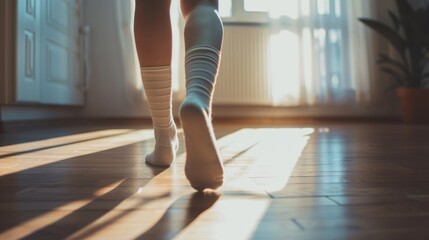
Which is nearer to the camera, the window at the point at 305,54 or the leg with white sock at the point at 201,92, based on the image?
the leg with white sock at the point at 201,92

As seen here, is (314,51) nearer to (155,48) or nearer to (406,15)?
(406,15)

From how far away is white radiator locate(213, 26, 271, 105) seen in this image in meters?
3.12

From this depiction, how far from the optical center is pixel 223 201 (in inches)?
21.9

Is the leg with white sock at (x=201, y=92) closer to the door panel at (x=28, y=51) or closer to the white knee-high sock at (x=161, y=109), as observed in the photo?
the white knee-high sock at (x=161, y=109)

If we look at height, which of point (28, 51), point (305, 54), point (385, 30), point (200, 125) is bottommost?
point (200, 125)

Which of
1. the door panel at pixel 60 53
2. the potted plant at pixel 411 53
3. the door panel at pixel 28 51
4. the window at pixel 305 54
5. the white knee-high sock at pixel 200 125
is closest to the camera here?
the white knee-high sock at pixel 200 125

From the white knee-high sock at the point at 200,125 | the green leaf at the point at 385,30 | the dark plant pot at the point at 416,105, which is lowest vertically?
the white knee-high sock at the point at 200,125

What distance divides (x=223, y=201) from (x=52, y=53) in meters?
2.13

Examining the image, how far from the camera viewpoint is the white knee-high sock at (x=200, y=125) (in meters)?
0.55

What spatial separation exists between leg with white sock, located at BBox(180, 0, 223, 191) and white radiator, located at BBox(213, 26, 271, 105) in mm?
2420

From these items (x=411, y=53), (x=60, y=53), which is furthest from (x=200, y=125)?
(x=411, y=53)

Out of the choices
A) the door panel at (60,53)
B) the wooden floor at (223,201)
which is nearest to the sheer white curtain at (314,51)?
the door panel at (60,53)

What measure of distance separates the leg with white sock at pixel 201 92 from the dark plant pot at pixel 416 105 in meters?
2.64

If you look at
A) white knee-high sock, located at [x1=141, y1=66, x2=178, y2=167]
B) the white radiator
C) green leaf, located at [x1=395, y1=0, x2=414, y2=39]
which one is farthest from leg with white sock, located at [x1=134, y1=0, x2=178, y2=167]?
green leaf, located at [x1=395, y1=0, x2=414, y2=39]
